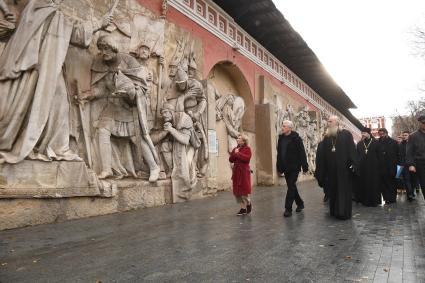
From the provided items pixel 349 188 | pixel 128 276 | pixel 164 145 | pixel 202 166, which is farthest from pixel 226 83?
pixel 128 276

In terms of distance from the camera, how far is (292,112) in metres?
22.2

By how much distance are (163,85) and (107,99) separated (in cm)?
223

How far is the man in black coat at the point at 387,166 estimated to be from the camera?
1023 cm

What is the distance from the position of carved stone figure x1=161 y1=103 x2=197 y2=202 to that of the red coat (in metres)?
2.62

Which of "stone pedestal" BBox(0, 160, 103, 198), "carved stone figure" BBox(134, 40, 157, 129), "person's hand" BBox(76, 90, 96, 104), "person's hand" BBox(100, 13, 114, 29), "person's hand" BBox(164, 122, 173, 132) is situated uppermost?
"person's hand" BBox(100, 13, 114, 29)

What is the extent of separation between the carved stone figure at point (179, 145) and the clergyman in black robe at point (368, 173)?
4.19m

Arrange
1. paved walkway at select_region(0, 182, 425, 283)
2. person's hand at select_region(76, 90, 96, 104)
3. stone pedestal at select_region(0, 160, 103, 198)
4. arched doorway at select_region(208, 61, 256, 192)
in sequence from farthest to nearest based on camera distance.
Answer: arched doorway at select_region(208, 61, 256, 192) < person's hand at select_region(76, 90, 96, 104) < stone pedestal at select_region(0, 160, 103, 198) < paved walkway at select_region(0, 182, 425, 283)

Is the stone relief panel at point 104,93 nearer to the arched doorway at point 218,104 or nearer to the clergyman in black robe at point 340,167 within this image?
the arched doorway at point 218,104

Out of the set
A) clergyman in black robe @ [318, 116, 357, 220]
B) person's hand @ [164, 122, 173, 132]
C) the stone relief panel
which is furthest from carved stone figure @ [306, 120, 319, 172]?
clergyman in black robe @ [318, 116, 357, 220]

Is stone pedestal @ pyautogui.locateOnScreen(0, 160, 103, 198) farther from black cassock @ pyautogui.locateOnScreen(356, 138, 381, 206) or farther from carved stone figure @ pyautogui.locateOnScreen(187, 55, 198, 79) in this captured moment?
black cassock @ pyautogui.locateOnScreen(356, 138, 381, 206)

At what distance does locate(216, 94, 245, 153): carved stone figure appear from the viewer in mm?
15156

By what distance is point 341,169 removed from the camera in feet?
24.1

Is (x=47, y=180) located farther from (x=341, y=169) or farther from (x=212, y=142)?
(x=212, y=142)

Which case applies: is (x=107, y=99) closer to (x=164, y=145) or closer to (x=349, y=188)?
(x=164, y=145)
